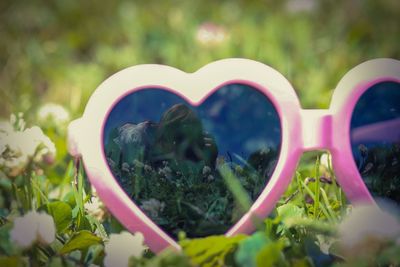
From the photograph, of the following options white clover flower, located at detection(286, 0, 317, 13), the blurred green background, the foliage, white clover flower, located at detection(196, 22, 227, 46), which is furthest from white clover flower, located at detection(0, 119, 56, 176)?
white clover flower, located at detection(286, 0, 317, 13)

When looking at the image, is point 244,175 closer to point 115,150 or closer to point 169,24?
point 115,150

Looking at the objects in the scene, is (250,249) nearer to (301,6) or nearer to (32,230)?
(32,230)

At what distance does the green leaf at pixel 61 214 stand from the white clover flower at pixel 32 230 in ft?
0.35

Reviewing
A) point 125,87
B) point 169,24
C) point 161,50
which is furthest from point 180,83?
point 169,24

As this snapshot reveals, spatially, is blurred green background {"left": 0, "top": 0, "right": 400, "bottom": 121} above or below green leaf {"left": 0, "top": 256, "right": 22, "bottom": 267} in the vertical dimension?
above

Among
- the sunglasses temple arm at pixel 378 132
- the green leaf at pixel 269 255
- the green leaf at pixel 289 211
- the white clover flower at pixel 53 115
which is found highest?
the white clover flower at pixel 53 115

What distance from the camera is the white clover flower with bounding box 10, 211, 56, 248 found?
866 millimetres

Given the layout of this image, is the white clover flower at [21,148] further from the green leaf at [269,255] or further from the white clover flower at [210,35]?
the white clover flower at [210,35]

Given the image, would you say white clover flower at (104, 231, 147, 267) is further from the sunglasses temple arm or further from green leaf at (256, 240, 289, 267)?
the sunglasses temple arm

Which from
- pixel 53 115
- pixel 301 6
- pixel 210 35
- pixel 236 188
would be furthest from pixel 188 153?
pixel 301 6

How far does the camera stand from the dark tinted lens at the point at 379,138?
0.99 metres

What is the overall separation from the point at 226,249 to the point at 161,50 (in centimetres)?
140

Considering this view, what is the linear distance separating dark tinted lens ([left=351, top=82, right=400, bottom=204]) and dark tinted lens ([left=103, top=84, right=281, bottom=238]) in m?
0.12

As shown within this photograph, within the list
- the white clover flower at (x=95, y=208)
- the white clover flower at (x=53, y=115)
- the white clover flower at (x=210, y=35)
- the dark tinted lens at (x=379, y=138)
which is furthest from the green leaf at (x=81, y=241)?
the white clover flower at (x=210, y=35)
